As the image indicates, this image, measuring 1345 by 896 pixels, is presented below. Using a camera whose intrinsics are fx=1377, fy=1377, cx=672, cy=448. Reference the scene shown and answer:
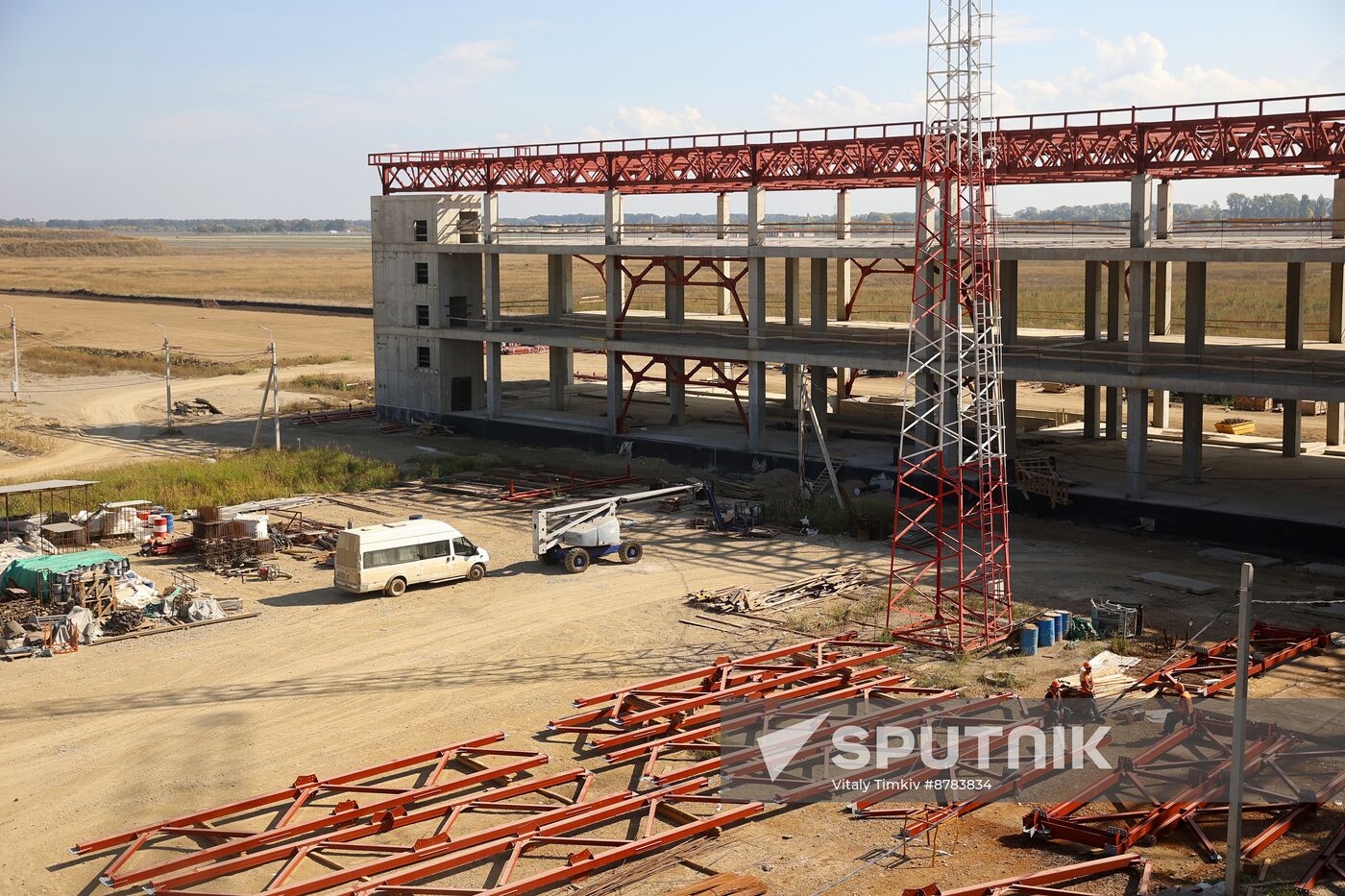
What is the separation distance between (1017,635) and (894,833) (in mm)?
9353

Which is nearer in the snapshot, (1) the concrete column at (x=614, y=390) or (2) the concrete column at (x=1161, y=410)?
(2) the concrete column at (x=1161, y=410)

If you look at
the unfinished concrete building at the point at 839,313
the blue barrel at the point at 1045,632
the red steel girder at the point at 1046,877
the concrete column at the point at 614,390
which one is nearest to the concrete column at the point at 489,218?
the unfinished concrete building at the point at 839,313

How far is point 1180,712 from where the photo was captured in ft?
73.9

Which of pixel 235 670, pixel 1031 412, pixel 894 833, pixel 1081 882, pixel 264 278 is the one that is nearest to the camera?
pixel 1081 882

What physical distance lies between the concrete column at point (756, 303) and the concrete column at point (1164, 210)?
508 inches

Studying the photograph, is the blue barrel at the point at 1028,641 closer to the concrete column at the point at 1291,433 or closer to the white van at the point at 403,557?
the white van at the point at 403,557

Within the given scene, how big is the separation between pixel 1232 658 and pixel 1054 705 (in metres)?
4.72

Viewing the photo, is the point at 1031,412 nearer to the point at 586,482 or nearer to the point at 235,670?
the point at 586,482

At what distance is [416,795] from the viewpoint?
65.4 ft

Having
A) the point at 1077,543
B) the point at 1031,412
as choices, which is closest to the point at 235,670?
the point at 1077,543

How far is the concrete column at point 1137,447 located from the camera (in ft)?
125

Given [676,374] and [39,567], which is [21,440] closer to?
[676,374]

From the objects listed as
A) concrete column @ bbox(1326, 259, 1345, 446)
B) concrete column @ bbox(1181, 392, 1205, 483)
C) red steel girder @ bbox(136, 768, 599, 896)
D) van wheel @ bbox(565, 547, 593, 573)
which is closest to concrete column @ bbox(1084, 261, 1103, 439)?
concrete column @ bbox(1181, 392, 1205, 483)

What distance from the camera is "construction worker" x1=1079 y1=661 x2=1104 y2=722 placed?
75.3ft
